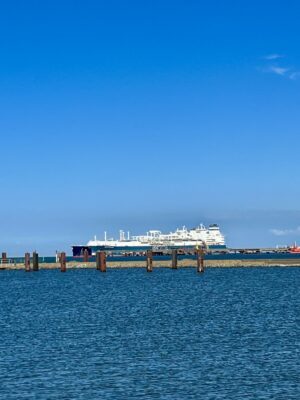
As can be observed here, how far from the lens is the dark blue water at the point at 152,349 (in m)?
30.6

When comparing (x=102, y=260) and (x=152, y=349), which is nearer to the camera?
(x=152, y=349)

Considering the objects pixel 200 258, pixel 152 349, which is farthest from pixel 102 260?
pixel 152 349

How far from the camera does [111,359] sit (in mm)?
36938

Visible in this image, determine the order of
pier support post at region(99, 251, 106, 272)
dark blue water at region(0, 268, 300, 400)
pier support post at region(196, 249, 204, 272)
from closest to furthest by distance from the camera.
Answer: dark blue water at region(0, 268, 300, 400) → pier support post at region(196, 249, 204, 272) → pier support post at region(99, 251, 106, 272)

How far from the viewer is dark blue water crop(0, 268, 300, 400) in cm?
3058

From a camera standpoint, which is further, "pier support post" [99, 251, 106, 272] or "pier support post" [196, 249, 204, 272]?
"pier support post" [99, 251, 106, 272]

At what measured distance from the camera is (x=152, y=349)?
40000 mm

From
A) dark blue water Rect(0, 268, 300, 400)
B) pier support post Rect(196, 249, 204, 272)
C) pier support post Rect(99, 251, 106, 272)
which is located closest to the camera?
dark blue water Rect(0, 268, 300, 400)

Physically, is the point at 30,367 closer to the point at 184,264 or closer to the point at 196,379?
the point at 196,379

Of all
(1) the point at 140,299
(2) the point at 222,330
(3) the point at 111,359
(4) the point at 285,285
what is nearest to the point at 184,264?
(4) the point at 285,285

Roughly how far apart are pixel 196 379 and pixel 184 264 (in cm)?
12836

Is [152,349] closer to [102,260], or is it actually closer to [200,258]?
[200,258]

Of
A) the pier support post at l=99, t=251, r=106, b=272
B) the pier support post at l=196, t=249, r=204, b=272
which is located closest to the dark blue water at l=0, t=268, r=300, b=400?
the pier support post at l=196, t=249, r=204, b=272

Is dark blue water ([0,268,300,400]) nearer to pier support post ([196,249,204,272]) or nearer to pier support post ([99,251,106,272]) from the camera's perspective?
pier support post ([196,249,204,272])
